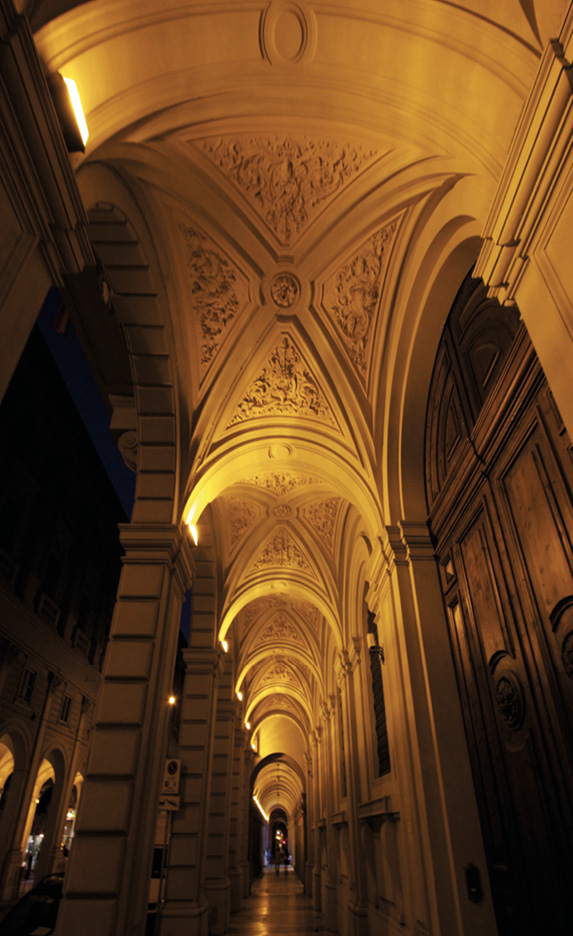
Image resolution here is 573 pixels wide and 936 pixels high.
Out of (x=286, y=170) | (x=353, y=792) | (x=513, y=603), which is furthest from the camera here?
(x=353, y=792)

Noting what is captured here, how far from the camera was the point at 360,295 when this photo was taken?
249 inches

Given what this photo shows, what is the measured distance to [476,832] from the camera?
14.7 ft

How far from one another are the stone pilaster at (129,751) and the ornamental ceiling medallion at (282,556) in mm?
5118

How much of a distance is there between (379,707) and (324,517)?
147 inches

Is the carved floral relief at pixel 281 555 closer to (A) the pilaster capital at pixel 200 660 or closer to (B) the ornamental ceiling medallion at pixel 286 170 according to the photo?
(A) the pilaster capital at pixel 200 660

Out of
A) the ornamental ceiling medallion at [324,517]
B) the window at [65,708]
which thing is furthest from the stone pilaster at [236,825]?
the ornamental ceiling medallion at [324,517]

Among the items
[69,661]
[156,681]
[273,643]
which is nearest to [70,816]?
[69,661]

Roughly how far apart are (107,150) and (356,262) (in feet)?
9.83

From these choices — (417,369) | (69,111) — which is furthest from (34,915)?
(69,111)

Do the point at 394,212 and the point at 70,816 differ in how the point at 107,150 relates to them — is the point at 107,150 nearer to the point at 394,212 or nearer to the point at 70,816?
the point at 394,212

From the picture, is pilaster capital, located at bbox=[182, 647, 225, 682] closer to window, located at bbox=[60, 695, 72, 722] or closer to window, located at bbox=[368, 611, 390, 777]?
window, located at bbox=[368, 611, 390, 777]

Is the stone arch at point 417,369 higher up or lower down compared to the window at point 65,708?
higher up

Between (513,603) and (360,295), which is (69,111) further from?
(513,603)

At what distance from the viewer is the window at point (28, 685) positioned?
1058 centimetres
